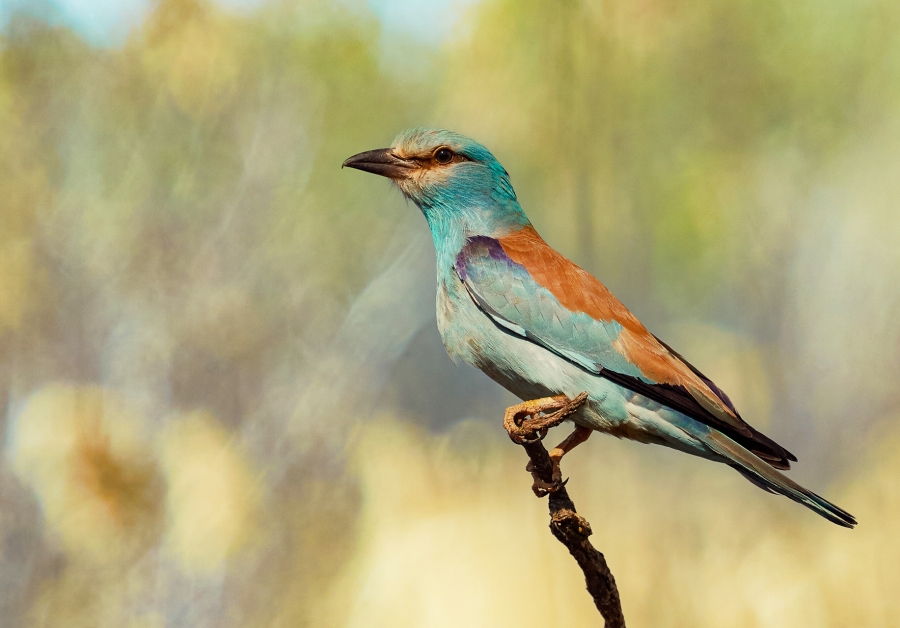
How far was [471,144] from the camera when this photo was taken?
2.53 meters

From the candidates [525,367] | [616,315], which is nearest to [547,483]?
[525,367]

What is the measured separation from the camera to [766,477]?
1.97 m

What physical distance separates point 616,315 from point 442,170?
762mm

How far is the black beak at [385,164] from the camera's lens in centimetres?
255

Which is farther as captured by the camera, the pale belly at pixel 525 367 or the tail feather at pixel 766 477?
the pale belly at pixel 525 367

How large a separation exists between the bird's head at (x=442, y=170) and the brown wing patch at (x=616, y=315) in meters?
0.23

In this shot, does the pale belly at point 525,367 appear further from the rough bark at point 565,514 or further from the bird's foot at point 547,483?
the bird's foot at point 547,483

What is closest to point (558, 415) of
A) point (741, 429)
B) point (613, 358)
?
point (613, 358)

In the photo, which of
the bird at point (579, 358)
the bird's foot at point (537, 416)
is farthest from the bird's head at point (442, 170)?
the bird's foot at point (537, 416)

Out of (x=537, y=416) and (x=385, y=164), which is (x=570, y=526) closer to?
(x=537, y=416)

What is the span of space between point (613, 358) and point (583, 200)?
2222 millimetres

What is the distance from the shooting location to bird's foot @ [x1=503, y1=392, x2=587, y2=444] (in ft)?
6.45

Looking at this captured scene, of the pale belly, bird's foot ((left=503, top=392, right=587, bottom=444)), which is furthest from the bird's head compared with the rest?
bird's foot ((left=503, top=392, right=587, bottom=444))

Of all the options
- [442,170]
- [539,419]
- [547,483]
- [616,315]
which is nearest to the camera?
[539,419]
